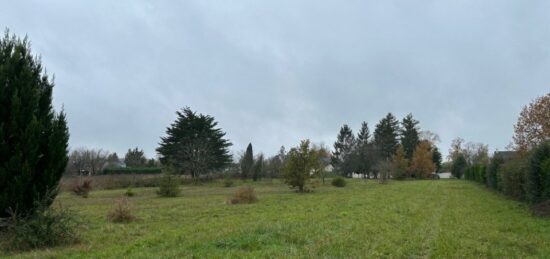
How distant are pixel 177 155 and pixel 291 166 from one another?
94.6ft

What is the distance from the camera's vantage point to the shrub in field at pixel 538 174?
653 inches

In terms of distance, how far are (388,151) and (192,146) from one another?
39592 mm

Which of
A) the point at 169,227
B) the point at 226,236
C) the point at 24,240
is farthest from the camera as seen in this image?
Answer: the point at 169,227

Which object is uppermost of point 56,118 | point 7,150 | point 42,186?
point 56,118

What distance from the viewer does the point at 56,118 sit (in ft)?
35.4

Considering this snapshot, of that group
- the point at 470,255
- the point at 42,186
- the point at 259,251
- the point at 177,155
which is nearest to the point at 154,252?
the point at 259,251

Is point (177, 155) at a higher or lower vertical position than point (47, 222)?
higher

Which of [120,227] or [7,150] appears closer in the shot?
[7,150]

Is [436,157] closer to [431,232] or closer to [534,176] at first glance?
[534,176]

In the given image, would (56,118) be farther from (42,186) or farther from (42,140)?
(42,186)

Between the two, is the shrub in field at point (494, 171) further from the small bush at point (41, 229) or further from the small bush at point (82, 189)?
the small bush at point (82, 189)

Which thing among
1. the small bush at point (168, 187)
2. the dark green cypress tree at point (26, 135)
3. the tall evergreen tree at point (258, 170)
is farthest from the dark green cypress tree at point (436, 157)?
the dark green cypress tree at point (26, 135)

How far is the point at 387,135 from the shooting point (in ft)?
272

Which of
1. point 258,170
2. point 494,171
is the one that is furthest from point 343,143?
point 494,171
